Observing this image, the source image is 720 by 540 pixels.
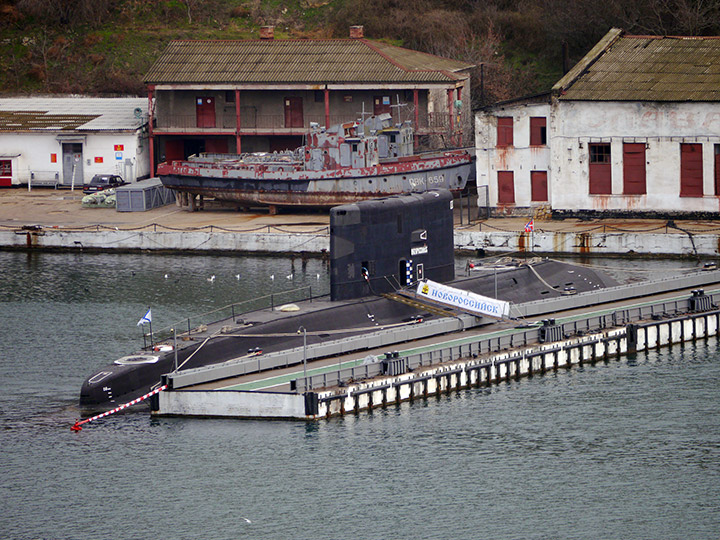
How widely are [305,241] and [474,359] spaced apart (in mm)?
22813

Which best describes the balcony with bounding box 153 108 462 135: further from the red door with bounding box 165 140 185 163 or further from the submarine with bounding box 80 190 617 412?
the submarine with bounding box 80 190 617 412

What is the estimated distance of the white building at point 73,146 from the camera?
79.0 metres

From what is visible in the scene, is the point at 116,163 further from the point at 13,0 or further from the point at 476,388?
the point at 476,388

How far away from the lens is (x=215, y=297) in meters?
56.4

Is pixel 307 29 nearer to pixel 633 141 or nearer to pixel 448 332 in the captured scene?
pixel 633 141

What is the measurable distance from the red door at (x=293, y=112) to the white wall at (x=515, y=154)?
48.2 ft

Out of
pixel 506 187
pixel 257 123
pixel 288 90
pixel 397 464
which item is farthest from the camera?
pixel 257 123

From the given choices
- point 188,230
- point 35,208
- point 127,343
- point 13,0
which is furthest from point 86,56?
point 127,343

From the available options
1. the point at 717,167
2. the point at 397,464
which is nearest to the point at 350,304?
the point at 397,464

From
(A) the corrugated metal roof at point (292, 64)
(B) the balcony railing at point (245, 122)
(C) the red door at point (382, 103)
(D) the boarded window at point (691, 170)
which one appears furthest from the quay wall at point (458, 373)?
(B) the balcony railing at point (245, 122)

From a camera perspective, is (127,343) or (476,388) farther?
(127,343)

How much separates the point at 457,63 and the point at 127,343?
1551 inches

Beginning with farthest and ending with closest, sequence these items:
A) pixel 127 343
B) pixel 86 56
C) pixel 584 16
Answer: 1. pixel 86 56
2. pixel 584 16
3. pixel 127 343

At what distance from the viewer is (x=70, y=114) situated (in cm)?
8188
